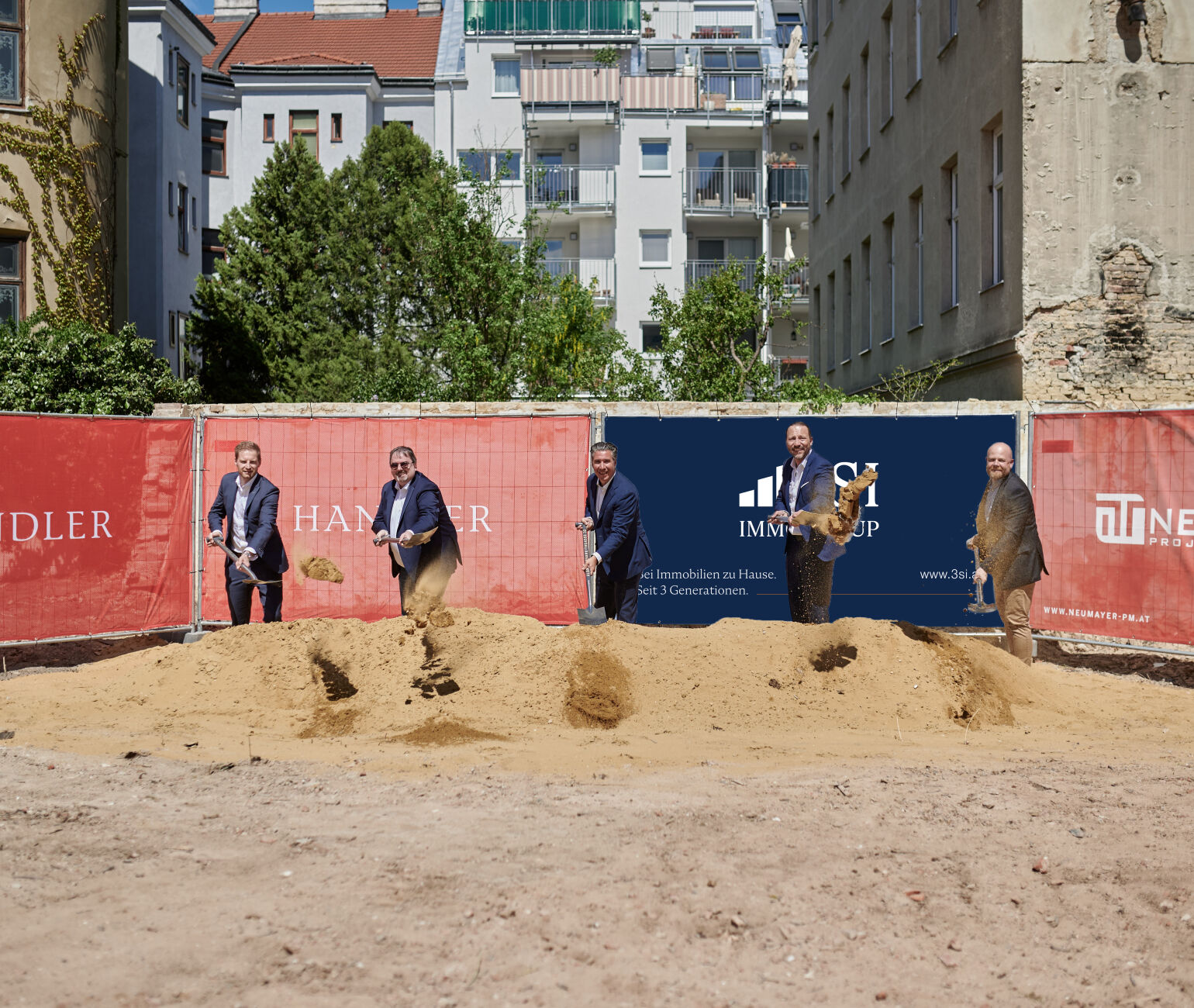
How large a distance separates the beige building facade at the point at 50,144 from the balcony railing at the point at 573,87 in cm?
2731

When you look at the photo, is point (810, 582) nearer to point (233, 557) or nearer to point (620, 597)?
point (620, 597)

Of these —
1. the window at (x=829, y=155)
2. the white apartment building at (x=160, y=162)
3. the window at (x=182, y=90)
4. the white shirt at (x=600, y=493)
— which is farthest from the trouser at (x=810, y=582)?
the window at (x=182, y=90)

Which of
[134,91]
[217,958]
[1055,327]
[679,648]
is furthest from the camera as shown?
[134,91]

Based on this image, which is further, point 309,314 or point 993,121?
point 309,314

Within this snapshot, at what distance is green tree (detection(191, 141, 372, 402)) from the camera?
103 feet

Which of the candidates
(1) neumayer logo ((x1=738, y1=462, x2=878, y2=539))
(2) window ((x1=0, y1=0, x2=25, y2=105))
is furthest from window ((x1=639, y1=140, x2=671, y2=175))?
(1) neumayer logo ((x1=738, y1=462, x2=878, y2=539))

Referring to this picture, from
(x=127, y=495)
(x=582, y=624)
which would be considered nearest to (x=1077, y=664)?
(x=582, y=624)

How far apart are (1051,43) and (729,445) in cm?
782

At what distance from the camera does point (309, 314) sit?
31484 mm

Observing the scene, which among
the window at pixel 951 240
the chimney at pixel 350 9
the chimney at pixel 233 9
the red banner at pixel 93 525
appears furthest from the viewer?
the chimney at pixel 233 9

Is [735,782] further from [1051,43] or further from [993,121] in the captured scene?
[993,121]

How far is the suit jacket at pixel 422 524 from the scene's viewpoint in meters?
9.59

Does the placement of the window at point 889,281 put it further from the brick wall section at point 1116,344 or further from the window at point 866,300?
the brick wall section at point 1116,344

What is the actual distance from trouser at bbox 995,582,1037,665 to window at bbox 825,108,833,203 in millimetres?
21166
